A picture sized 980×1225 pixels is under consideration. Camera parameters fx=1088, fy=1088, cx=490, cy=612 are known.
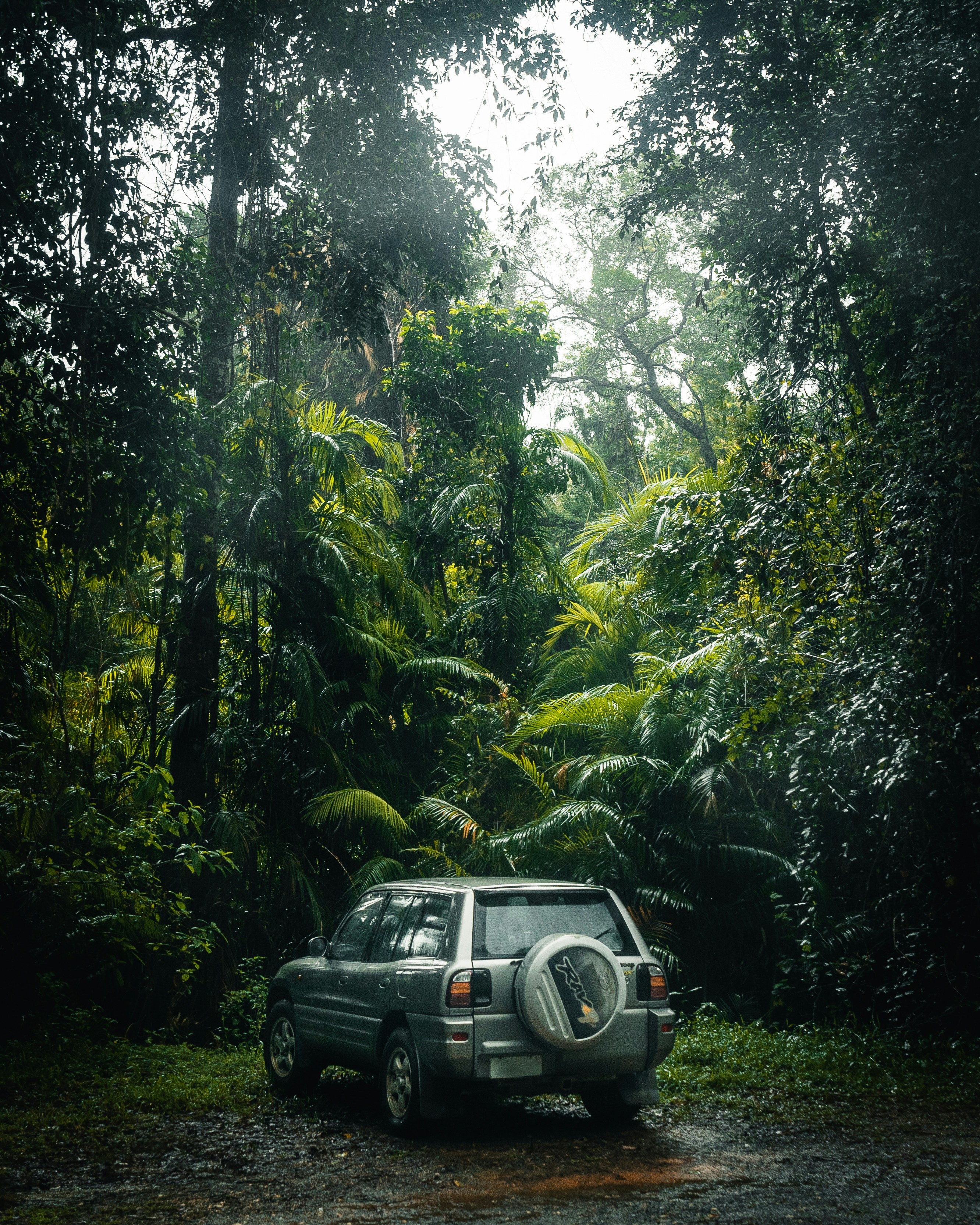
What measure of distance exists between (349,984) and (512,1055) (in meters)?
1.65

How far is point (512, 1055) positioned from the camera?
6.27 meters

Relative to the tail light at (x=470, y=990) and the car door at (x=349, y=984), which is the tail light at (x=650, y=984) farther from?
the car door at (x=349, y=984)

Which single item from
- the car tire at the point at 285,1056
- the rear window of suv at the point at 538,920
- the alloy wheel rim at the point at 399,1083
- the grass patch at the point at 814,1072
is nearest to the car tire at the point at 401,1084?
the alloy wheel rim at the point at 399,1083

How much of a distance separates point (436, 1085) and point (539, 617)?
1087cm

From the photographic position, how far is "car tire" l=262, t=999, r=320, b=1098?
802 centimetres

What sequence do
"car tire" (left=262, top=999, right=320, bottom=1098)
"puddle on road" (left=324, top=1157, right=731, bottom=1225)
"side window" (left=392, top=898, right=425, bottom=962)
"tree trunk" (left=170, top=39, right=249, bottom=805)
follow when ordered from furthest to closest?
"tree trunk" (left=170, top=39, right=249, bottom=805), "car tire" (left=262, top=999, right=320, bottom=1098), "side window" (left=392, top=898, right=425, bottom=962), "puddle on road" (left=324, top=1157, right=731, bottom=1225)

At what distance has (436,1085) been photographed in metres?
6.37

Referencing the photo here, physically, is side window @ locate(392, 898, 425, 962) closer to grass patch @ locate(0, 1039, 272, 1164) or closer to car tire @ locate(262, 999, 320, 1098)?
car tire @ locate(262, 999, 320, 1098)

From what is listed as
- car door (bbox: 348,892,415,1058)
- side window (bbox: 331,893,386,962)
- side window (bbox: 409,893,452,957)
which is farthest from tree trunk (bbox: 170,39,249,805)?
side window (bbox: 409,893,452,957)

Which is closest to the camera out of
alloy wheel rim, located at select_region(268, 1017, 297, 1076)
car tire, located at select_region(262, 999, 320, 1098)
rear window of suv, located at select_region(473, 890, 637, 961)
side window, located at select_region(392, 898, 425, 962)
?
rear window of suv, located at select_region(473, 890, 637, 961)

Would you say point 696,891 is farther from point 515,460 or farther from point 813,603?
point 515,460

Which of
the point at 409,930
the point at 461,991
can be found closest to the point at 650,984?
the point at 461,991

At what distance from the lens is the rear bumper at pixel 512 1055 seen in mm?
6215

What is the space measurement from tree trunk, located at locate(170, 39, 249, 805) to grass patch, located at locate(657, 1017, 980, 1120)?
6.59 metres
